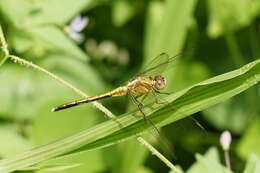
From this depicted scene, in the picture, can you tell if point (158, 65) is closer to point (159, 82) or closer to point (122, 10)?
point (159, 82)

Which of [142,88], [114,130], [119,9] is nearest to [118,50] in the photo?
[119,9]

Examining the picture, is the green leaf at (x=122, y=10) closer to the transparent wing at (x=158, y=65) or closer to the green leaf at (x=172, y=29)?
the green leaf at (x=172, y=29)

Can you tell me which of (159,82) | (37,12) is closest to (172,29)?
(37,12)

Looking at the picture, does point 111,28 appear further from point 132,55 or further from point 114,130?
point 114,130

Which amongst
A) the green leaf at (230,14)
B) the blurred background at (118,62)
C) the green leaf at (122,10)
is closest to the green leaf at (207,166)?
the blurred background at (118,62)

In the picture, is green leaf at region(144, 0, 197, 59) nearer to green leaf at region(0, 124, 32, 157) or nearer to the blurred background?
the blurred background

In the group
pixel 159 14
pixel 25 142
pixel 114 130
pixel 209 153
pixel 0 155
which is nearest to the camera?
pixel 114 130
